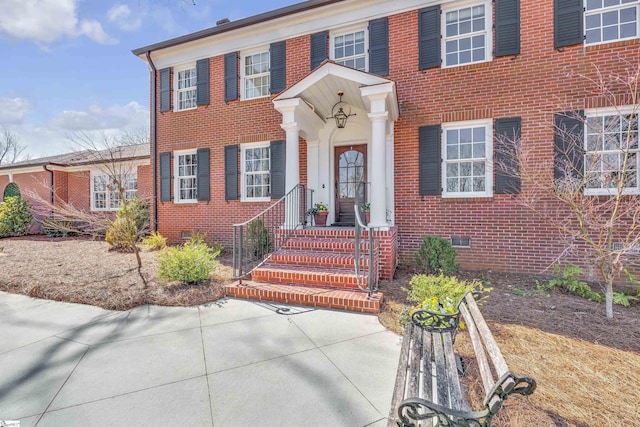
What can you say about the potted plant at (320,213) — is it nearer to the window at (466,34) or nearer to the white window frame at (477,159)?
the white window frame at (477,159)

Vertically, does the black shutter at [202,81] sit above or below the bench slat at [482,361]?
above

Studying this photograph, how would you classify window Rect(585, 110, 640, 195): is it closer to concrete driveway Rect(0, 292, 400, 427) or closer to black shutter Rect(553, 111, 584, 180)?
black shutter Rect(553, 111, 584, 180)

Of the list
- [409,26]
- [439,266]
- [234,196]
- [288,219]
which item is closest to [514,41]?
[409,26]

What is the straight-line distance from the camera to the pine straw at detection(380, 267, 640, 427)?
212 cm

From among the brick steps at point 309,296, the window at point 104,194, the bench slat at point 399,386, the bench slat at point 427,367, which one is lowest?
the brick steps at point 309,296

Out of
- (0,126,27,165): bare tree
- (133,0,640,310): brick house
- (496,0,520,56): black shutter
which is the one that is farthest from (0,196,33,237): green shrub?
(0,126,27,165): bare tree

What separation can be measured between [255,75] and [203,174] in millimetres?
3262

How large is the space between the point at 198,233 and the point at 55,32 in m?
5.28

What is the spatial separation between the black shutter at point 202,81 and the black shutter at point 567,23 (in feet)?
28.1

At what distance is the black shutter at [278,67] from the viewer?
308 inches

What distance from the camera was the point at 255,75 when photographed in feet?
27.2

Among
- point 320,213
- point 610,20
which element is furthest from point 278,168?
point 610,20

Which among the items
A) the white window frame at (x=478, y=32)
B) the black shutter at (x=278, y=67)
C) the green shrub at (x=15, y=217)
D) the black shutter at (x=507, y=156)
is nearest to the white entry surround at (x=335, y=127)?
the black shutter at (x=278, y=67)

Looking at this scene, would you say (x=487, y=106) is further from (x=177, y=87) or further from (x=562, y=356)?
(x=177, y=87)
